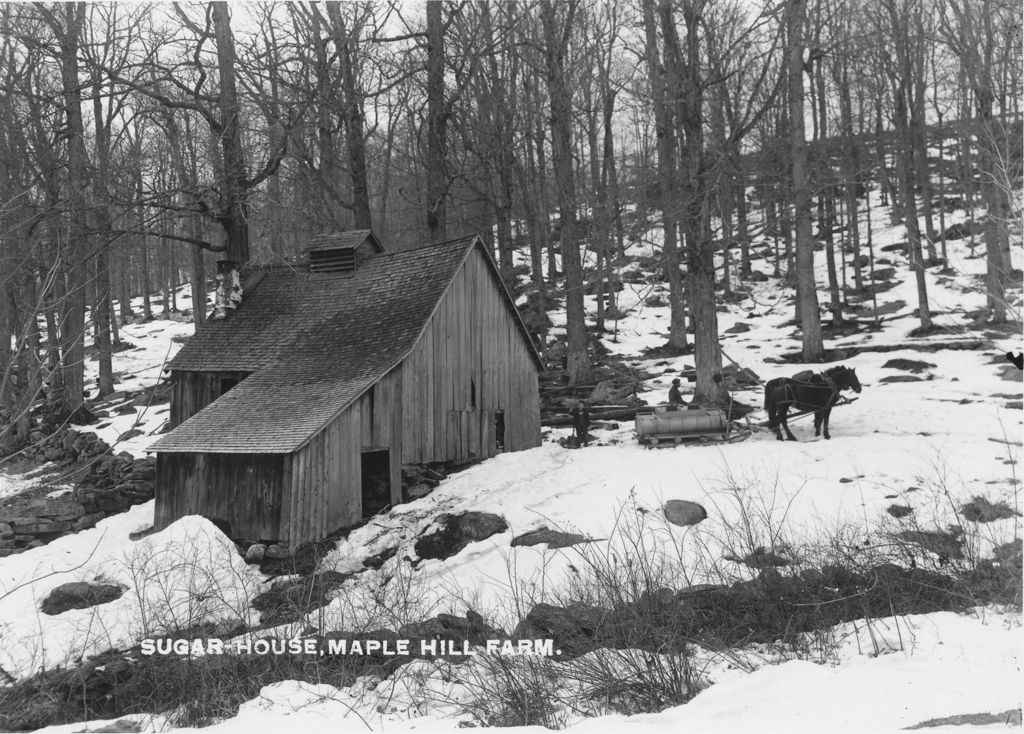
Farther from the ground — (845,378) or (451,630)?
(845,378)

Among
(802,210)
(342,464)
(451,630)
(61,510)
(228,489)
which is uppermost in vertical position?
(802,210)

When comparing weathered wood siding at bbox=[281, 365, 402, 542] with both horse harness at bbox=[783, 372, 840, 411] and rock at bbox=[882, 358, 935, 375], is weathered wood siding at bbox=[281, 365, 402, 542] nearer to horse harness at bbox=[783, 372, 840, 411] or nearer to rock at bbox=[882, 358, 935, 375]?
horse harness at bbox=[783, 372, 840, 411]

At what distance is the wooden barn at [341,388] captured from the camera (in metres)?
13.5

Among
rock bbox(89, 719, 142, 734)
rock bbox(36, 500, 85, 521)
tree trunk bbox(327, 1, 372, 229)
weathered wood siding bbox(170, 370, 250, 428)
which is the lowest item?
rock bbox(89, 719, 142, 734)

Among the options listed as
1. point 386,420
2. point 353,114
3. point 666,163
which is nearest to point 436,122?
point 353,114

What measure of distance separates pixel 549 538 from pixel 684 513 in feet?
7.48

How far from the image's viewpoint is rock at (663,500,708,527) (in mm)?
10930

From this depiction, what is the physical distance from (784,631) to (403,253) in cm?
1448

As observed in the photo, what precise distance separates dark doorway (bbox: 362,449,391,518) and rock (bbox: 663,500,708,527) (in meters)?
6.50

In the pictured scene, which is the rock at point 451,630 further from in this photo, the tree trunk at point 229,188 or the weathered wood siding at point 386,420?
the tree trunk at point 229,188

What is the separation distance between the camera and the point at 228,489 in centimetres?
1378

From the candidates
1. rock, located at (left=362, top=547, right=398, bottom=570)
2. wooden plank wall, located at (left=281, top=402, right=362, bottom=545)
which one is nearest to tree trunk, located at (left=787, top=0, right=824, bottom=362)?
wooden plank wall, located at (left=281, top=402, right=362, bottom=545)

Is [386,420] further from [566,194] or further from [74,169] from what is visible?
[566,194]

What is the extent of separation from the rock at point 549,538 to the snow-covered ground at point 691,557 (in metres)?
0.22
